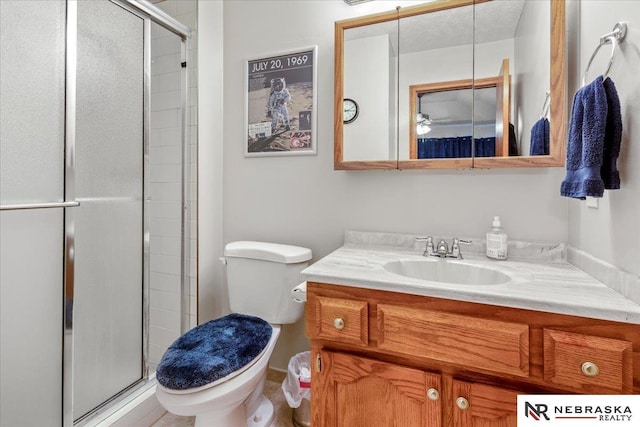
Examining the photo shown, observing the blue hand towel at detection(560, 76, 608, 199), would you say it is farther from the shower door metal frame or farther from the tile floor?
the shower door metal frame

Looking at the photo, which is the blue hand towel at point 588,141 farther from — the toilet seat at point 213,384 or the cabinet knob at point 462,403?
the toilet seat at point 213,384

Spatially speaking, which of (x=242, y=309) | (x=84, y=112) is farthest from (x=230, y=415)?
(x=84, y=112)

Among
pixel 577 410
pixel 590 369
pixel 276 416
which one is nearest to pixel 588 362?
pixel 590 369

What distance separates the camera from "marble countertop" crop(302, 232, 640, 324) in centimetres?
78

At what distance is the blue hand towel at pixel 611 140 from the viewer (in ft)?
2.84

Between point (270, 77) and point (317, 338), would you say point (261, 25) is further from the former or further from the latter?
point (317, 338)

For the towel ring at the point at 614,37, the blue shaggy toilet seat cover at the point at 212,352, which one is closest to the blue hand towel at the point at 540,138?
the towel ring at the point at 614,37

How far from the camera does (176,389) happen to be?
1.03 meters

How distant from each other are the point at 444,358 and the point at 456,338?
0.23 feet

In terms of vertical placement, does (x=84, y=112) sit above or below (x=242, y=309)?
above

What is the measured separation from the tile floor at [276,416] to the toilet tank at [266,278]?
432mm

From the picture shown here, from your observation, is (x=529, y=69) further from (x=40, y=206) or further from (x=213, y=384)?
(x=40, y=206)

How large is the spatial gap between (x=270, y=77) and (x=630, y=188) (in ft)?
5.15

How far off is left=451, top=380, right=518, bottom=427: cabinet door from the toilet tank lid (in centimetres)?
81
